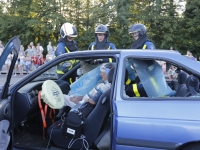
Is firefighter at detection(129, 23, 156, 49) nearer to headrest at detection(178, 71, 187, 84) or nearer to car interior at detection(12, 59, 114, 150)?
car interior at detection(12, 59, 114, 150)

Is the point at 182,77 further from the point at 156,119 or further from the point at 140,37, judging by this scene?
the point at 140,37

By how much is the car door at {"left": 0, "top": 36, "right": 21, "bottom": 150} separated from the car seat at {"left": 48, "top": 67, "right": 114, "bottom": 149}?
62cm

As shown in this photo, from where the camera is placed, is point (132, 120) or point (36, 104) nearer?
point (132, 120)

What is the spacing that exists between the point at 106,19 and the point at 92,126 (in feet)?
75.7

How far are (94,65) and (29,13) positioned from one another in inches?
990

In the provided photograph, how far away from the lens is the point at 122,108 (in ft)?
7.90

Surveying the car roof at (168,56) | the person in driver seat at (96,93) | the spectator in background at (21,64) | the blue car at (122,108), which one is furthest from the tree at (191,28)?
the car roof at (168,56)

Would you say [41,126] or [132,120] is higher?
[132,120]

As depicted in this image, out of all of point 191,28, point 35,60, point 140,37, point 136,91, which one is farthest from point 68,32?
point 191,28

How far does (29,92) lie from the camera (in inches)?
135

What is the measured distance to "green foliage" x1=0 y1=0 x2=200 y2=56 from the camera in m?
24.4

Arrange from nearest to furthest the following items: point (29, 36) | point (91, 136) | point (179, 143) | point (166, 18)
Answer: point (179, 143) → point (91, 136) → point (166, 18) → point (29, 36)

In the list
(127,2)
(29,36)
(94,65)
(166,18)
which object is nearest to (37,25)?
(29,36)

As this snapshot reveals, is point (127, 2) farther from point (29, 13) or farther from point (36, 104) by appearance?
point (36, 104)
